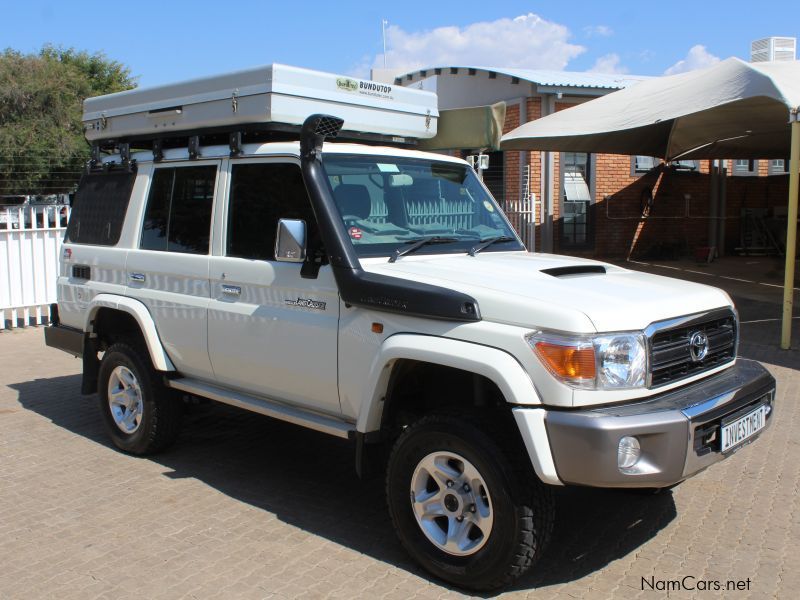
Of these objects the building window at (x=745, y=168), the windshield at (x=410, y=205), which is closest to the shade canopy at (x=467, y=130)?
the windshield at (x=410, y=205)

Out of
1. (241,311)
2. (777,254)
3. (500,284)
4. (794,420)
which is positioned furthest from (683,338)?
(777,254)

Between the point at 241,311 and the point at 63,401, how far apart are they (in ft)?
12.3

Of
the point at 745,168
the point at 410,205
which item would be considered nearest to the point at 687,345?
the point at 410,205

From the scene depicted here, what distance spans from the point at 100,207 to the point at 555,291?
385cm

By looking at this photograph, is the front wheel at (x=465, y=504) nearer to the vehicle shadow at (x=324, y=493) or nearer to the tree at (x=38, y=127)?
the vehicle shadow at (x=324, y=493)

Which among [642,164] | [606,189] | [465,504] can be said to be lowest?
[465,504]

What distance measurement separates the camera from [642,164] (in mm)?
18094

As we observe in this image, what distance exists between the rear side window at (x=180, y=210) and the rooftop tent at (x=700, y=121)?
671 centimetres

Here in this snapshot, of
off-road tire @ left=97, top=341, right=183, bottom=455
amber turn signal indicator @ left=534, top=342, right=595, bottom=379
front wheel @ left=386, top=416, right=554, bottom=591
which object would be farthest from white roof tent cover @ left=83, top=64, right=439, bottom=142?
amber turn signal indicator @ left=534, top=342, right=595, bottom=379

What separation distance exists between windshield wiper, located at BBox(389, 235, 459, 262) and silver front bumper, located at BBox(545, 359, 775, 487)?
1.30 metres

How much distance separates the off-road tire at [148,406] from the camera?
538cm

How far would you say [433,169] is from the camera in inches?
193

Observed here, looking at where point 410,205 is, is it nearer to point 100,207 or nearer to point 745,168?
point 100,207

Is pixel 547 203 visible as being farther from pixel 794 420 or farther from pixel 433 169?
pixel 433 169
